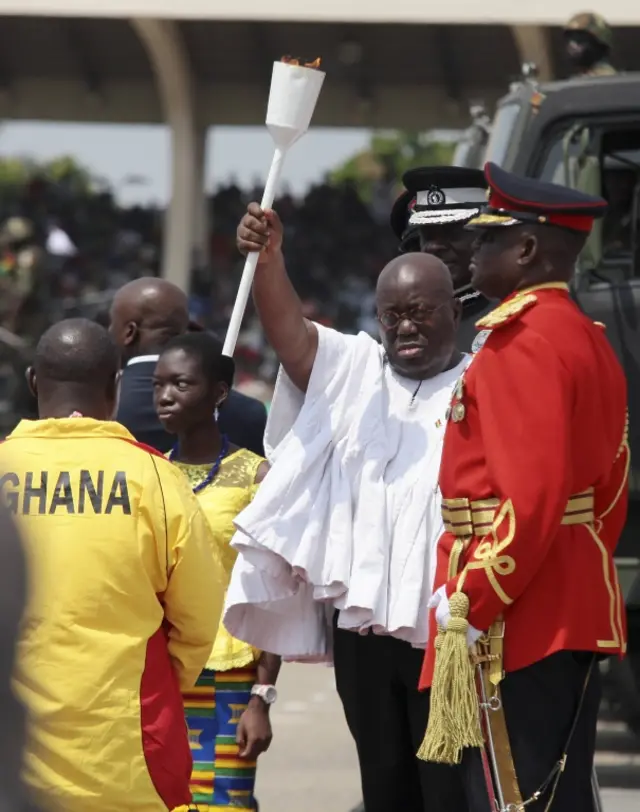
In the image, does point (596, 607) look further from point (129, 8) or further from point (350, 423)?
point (129, 8)

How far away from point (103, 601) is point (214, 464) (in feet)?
3.90

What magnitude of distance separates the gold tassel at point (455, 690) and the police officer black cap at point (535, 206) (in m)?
0.79

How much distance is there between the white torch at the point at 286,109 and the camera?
14.2 feet

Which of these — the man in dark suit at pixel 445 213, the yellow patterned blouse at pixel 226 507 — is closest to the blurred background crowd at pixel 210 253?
the man in dark suit at pixel 445 213

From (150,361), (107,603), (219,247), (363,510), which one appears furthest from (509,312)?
(219,247)

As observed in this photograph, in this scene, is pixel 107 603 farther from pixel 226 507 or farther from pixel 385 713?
pixel 226 507

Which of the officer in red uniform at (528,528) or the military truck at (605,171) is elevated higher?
the military truck at (605,171)

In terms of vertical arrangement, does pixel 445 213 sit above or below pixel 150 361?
above

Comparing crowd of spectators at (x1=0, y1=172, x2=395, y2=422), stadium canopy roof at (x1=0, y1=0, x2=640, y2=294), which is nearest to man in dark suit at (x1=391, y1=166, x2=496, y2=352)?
stadium canopy roof at (x1=0, y1=0, x2=640, y2=294)

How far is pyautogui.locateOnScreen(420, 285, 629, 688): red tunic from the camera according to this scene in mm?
3506

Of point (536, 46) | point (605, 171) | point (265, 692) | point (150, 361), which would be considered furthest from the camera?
point (536, 46)

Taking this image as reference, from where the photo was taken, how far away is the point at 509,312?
3637mm

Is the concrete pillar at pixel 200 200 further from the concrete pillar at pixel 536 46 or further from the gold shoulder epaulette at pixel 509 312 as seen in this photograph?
the gold shoulder epaulette at pixel 509 312

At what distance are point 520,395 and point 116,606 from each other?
0.91 meters
